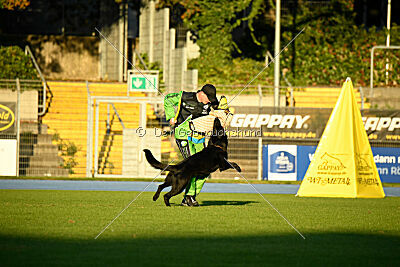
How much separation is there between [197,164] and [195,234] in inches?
117

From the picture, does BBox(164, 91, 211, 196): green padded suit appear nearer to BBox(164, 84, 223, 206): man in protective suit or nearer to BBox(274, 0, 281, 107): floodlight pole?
BBox(164, 84, 223, 206): man in protective suit

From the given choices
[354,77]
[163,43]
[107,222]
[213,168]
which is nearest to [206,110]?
[213,168]

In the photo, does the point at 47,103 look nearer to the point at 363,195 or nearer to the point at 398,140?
the point at 398,140

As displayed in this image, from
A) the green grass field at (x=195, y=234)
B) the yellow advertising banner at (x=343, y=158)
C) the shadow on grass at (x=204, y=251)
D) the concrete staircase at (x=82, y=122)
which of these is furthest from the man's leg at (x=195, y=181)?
the concrete staircase at (x=82, y=122)

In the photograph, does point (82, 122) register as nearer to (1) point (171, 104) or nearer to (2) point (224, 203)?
(2) point (224, 203)

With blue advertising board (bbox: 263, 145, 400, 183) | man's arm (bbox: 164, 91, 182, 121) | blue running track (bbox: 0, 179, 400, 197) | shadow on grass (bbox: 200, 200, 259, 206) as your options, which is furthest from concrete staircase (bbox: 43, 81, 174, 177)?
man's arm (bbox: 164, 91, 182, 121)

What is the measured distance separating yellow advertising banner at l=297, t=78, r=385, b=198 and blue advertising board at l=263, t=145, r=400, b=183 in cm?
645

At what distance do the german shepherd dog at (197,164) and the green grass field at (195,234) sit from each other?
0.43m

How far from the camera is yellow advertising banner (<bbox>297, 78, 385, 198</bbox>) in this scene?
15438 mm

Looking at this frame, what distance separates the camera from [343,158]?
15484 mm

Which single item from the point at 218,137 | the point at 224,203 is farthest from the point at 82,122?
the point at 218,137

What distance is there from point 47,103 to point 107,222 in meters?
16.9

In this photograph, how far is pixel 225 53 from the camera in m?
30.9

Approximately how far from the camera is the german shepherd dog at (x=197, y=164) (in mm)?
11547
